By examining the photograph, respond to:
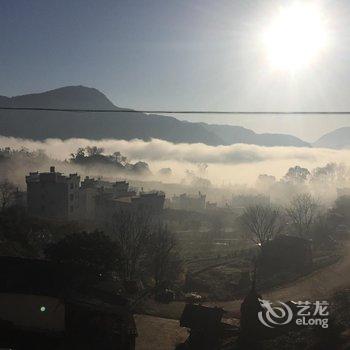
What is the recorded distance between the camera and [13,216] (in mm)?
35219

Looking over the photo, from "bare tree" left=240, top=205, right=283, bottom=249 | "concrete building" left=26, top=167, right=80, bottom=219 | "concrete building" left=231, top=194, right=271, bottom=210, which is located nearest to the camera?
"bare tree" left=240, top=205, right=283, bottom=249

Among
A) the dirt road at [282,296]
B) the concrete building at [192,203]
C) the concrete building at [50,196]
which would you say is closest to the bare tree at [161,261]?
the dirt road at [282,296]

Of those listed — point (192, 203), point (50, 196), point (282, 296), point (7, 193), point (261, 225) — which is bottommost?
point (192, 203)

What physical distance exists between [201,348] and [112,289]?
4.73 meters

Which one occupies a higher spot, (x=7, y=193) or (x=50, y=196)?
(x=50, y=196)

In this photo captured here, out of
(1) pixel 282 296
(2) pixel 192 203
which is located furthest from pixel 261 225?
(2) pixel 192 203

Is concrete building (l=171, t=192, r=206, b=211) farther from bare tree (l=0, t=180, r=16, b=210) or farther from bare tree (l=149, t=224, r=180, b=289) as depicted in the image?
bare tree (l=149, t=224, r=180, b=289)

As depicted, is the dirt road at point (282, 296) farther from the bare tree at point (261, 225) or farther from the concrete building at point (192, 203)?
the concrete building at point (192, 203)

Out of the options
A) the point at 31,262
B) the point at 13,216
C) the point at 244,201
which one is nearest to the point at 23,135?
the point at 244,201

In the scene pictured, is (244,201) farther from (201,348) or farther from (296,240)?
(201,348)

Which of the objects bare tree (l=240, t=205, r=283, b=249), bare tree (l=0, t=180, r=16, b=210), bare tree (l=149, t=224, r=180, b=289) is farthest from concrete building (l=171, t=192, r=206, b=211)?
bare tree (l=149, t=224, r=180, b=289)

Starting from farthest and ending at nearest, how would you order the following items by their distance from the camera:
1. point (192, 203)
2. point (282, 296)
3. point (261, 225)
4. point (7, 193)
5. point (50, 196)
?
point (192, 203)
point (7, 193)
point (50, 196)
point (261, 225)
point (282, 296)

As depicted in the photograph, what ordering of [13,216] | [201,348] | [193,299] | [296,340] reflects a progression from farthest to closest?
[13,216] < [193,299] < [201,348] < [296,340]

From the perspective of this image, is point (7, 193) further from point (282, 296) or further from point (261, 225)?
point (282, 296)
